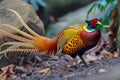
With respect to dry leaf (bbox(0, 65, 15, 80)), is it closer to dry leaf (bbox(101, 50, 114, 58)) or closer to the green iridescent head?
the green iridescent head

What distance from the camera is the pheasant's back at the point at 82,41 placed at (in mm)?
5508

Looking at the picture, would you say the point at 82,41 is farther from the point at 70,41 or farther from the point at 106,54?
the point at 106,54

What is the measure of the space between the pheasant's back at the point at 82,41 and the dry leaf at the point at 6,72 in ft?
3.96

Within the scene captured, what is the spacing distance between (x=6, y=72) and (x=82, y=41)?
1580 millimetres

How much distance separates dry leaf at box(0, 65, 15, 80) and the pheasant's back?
3.96 feet

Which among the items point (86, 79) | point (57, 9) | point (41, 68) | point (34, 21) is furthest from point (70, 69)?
point (57, 9)

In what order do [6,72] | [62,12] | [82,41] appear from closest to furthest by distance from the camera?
[82,41] → [6,72] → [62,12]

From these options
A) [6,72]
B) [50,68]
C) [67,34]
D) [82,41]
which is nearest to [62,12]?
[50,68]

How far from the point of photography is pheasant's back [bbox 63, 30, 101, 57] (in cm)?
551

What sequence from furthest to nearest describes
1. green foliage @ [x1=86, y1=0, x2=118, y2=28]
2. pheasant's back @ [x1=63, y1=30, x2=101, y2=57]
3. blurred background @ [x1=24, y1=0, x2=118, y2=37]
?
1. blurred background @ [x1=24, y1=0, x2=118, y2=37]
2. green foliage @ [x1=86, y1=0, x2=118, y2=28]
3. pheasant's back @ [x1=63, y1=30, x2=101, y2=57]

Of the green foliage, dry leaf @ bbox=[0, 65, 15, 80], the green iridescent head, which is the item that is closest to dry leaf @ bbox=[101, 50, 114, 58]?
the green foliage

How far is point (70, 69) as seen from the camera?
586 cm

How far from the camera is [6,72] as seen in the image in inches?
259

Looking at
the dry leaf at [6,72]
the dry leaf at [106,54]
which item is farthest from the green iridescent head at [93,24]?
the dry leaf at [106,54]
